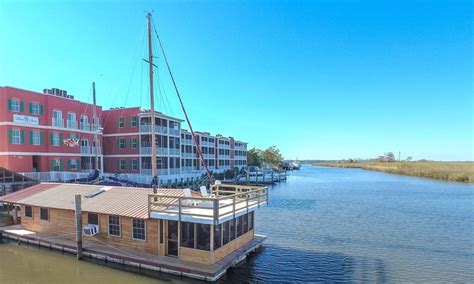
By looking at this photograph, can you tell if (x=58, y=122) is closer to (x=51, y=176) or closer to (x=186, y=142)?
(x=51, y=176)

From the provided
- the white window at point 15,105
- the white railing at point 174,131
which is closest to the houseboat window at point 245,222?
the white window at point 15,105

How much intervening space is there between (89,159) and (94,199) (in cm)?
2353

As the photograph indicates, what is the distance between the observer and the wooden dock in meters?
10.8

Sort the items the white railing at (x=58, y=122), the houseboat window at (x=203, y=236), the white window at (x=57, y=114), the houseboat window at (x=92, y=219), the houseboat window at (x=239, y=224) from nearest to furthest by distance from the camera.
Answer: the houseboat window at (x=203, y=236)
the houseboat window at (x=239, y=224)
the houseboat window at (x=92, y=219)
the white railing at (x=58, y=122)
the white window at (x=57, y=114)

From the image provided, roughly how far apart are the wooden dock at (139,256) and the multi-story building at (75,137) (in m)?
14.4

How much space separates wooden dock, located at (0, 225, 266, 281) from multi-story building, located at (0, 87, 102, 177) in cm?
1395

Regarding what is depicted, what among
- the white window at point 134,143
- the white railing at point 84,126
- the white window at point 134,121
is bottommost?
the white window at point 134,143

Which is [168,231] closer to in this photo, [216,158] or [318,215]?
[318,215]

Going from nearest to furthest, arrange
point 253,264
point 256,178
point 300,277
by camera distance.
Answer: point 300,277 < point 253,264 < point 256,178

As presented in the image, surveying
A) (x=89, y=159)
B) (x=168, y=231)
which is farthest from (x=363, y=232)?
(x=89, y=159)

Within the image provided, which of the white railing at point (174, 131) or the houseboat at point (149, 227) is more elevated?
the white railing at point (174, 131)

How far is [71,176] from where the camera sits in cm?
2939

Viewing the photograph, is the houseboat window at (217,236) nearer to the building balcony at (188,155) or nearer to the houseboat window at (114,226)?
the houseboat window at (114,226)

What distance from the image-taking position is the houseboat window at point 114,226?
13.2m
